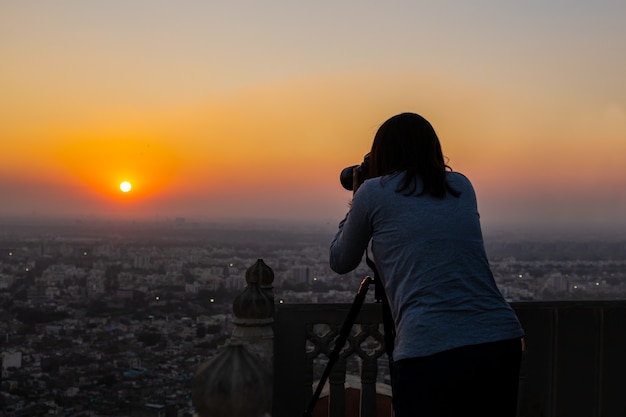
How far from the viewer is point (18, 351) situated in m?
19.0

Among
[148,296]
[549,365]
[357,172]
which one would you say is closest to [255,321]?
[357,172]

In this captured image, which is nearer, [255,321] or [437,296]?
[437,296]

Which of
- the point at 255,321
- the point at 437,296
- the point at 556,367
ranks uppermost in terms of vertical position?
the point at 437,296

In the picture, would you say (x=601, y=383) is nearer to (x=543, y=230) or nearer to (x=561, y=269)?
(x=561, y=269)

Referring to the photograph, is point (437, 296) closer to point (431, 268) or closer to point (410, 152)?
point (431, 268)

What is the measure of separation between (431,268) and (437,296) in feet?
0.31

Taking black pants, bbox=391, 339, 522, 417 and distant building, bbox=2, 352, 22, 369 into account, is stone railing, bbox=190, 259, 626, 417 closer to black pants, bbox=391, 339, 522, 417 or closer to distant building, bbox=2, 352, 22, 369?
black pants, bbox=391, 339, 522, 417

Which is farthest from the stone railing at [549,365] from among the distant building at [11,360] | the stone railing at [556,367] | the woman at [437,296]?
the distant building at [11,360]

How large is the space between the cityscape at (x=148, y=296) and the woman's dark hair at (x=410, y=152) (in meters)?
2.38

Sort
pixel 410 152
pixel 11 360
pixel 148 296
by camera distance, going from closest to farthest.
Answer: pixel 410 152, pixel 11 360, pixel 148 296

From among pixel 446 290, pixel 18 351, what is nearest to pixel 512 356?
pixel 446 290

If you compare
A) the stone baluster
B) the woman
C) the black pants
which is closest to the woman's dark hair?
the woman

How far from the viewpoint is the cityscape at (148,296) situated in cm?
1538

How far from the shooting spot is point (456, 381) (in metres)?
1.92
